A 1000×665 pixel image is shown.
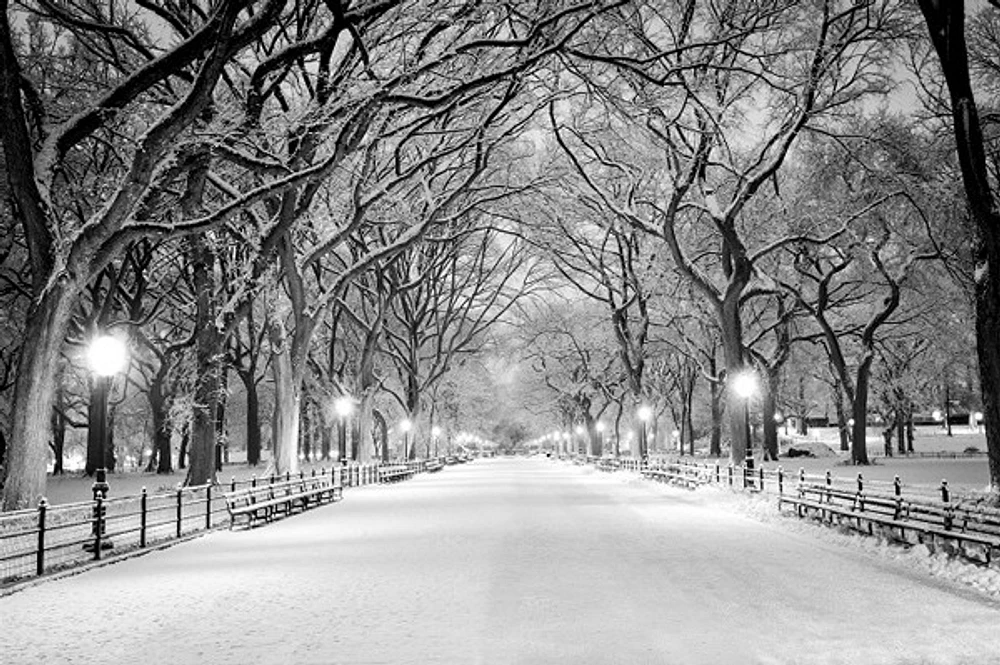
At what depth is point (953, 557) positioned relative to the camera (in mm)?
11820

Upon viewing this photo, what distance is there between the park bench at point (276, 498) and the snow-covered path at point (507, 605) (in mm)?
2818

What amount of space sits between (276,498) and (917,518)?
48.7ft

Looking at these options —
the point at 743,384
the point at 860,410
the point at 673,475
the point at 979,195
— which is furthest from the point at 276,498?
the point at 860,410

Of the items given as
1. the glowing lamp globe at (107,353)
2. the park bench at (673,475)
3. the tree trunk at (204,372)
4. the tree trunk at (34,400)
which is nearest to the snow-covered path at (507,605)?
the tree trunk at (34,400)

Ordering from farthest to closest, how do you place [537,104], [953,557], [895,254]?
[895,254] < [537,104] < [953,557]

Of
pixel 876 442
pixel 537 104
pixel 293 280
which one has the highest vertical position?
pixel 537 104

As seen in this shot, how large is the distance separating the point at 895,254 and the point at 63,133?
36687 mm

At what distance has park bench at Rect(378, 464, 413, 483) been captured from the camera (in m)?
43.6

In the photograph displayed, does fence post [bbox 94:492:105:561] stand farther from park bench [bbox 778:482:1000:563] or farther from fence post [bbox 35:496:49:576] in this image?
park bench [bbox 778:482:1000:563]

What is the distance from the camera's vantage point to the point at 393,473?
45.2 meters

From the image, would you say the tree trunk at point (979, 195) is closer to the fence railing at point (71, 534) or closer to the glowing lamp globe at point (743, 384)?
the glowing lamp globe at point (743, 384)

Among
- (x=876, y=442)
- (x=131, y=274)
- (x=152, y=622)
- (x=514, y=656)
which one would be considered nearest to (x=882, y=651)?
(x=514, y=656)

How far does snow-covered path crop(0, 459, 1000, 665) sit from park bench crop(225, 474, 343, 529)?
111 inches

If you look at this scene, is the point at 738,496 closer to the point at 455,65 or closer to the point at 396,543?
the point at 396,543
